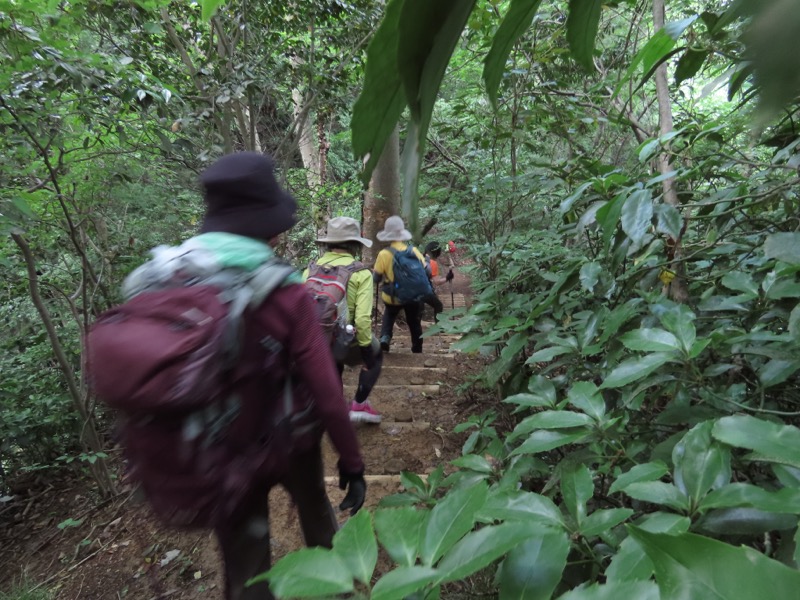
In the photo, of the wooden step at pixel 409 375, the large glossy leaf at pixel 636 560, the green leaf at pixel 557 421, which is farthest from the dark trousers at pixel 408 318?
the large glossy leaf at pixel 636 560

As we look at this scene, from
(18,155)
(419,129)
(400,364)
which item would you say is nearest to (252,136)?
(18,155)

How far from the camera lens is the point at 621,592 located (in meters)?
0.58

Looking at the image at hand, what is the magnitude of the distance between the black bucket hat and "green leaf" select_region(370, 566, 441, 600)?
3.52ft

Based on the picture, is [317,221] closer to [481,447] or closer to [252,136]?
[252,136]

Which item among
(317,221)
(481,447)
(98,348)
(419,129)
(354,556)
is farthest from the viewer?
(317,221)

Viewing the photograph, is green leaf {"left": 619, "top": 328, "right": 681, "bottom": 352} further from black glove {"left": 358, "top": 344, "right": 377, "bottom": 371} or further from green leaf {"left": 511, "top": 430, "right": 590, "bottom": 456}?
black glove {"left": 358, "top": 344, "right": 377, "bottom": 371}

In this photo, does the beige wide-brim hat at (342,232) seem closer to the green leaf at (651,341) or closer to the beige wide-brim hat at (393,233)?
the beige wide-brim hat at (393,233)

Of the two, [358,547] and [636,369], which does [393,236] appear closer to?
[636,369]

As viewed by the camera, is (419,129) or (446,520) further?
(446,520)

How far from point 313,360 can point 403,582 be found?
0.88m

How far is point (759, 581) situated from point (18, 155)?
12.8 feet

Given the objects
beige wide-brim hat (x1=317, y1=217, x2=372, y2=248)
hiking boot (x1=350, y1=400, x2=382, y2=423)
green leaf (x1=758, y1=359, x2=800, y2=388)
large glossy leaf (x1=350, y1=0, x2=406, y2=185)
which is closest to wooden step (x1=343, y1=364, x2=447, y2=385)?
hiking boot (x1=350, y1=400, x2=382, y2=423)

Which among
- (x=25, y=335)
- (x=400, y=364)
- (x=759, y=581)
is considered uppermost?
(x=759, y=581)

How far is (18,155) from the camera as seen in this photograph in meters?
2.92
